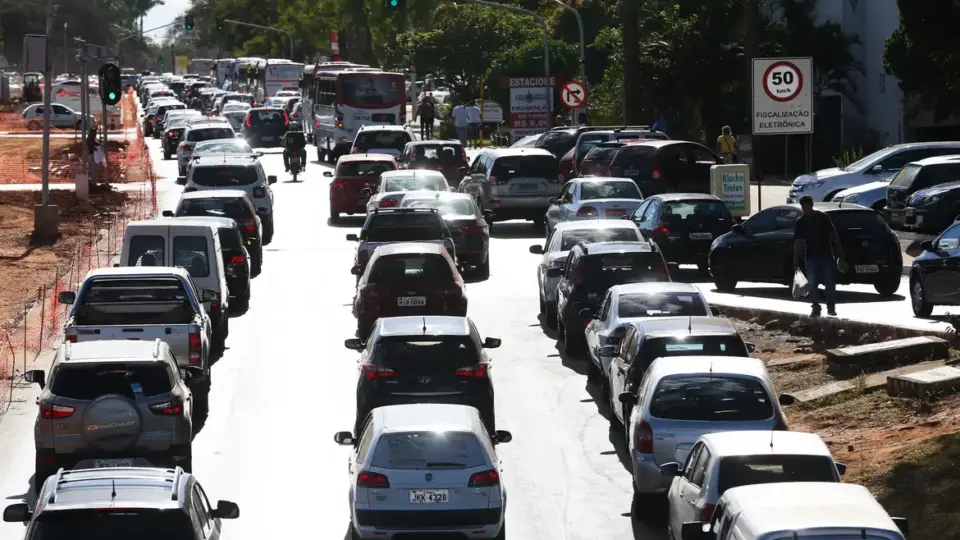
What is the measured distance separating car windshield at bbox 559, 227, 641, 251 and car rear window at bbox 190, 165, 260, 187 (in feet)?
36.5

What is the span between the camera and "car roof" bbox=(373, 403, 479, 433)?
46.9 feet

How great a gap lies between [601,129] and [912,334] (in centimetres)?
2596

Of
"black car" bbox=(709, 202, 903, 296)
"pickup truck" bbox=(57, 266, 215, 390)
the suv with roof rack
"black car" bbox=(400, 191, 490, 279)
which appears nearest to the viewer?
the suv with roof rack

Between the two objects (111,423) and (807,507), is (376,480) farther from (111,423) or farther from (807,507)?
(807,507)

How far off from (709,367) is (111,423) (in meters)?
5.40

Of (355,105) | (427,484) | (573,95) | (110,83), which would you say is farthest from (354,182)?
(427,484)

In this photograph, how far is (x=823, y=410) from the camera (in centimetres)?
2017

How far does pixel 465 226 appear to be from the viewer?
108 feet

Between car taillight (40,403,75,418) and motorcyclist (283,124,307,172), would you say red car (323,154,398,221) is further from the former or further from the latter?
car taillight (40,403,75,418)

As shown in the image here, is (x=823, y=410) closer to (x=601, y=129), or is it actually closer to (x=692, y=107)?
(x=601, y=129)

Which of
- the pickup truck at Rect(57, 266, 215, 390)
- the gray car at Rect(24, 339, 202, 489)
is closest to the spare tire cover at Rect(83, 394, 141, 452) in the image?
the gray car at Rect(24, 339, 202, 489)

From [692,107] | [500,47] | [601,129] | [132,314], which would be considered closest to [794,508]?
[132,314]

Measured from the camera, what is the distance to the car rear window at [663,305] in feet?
69.4

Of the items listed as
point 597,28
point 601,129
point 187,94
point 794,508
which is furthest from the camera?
point 187,94
